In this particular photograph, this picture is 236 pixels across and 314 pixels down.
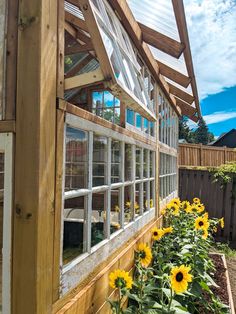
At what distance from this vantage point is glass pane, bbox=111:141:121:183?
7.50 feet

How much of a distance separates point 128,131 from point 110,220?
860 mm

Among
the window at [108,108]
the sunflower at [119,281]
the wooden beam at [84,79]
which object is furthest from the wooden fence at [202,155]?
the wooden beam at [84,79]

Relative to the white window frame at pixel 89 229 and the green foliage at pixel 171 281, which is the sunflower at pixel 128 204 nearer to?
the white window frame at pixel 89 229

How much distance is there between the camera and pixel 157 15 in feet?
8.92

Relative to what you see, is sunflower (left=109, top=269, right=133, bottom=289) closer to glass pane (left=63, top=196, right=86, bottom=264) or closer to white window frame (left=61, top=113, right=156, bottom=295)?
white window frame (left=61, top=113, right=156, bottom=295)

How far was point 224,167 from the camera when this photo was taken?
7582mm

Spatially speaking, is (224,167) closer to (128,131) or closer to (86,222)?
(128,131)

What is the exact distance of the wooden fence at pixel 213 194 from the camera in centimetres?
719

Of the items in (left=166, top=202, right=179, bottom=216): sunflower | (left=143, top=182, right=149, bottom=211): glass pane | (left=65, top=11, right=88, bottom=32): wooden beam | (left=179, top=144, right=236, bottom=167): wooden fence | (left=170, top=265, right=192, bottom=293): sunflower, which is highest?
(left=65, top=11, right=88, bottom=32): wooden beam

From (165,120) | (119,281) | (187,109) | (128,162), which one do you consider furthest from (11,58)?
(187,109)

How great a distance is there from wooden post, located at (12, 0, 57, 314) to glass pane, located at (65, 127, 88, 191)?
32 cm

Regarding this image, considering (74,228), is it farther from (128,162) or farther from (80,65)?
(80,65)

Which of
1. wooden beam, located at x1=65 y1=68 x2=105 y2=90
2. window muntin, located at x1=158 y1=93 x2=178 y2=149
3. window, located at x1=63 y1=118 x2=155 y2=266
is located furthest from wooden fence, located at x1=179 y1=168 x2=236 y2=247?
wooden beam, located at x1=65 y1=68 x2=105 y2=90

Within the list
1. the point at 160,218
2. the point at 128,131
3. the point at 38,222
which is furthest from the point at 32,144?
the point at 160,218
